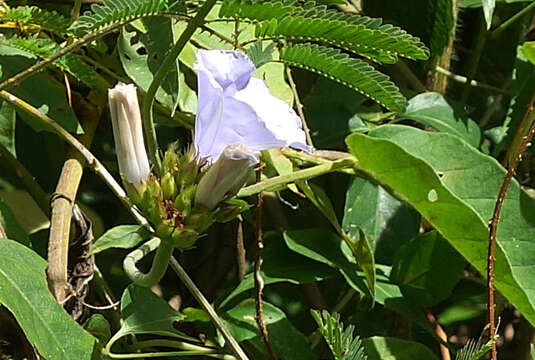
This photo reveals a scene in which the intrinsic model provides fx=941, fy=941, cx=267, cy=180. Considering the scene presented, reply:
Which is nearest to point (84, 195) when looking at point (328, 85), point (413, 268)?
point (328, 85)

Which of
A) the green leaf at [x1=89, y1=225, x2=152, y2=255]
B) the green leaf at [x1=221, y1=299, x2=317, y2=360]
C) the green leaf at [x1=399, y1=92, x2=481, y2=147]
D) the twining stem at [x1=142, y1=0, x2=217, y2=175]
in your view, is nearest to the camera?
the twining stem at [x1=142, y1=0, x2=217, y2=175]

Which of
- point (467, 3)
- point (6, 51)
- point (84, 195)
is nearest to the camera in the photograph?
point (6, 51)

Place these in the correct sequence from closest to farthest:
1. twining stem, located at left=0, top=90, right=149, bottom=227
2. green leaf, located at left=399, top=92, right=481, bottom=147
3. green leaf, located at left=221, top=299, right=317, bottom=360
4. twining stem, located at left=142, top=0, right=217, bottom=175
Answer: twining stem, located at left=142, top=0, right=217, bottom=175 < twining stem, located at left=0, top=90, right=149, bottom=227 < green leaf, located at left=221, top=299, right=317, bottom=360 < green leaf, located at left=399, top=92, right=481, bottom=147

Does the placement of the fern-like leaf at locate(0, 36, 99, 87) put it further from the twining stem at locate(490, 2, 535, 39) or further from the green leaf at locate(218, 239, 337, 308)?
the twining stem at locate(490, 2, 535, 39)

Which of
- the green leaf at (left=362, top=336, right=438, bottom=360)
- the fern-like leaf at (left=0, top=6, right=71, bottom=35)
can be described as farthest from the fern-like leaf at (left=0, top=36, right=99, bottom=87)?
the green leaf at (left=362, top=336, right=438, bottom=360)

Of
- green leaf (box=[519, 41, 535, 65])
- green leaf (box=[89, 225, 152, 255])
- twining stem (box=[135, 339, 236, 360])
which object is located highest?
green leaf (box=[519, 41, 535, 65])

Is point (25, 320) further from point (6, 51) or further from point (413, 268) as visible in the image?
point (413, 268)

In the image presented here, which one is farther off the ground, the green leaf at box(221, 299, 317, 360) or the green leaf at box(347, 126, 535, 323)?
the green leaf at box(347, 126, 535, 323)
